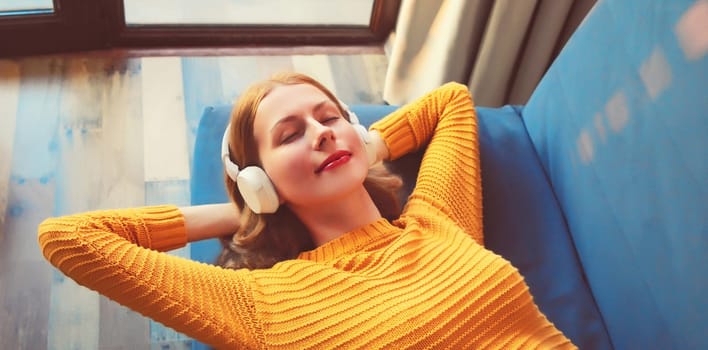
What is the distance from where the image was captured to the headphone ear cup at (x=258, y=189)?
1165 millimetres

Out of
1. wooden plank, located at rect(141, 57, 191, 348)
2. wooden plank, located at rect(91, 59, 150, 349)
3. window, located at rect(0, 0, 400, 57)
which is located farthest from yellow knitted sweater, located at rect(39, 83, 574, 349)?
window, located at rect(0, 0, 400, 57)

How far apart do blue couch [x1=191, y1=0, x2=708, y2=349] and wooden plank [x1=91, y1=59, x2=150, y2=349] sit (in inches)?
15.6

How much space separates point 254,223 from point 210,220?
0.08 m

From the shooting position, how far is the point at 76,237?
106cm

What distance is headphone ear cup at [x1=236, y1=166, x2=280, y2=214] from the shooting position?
117 centimetres

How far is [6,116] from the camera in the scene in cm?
199

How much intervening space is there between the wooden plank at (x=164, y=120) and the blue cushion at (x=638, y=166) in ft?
3.44

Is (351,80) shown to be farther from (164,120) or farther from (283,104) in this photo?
(283,104)

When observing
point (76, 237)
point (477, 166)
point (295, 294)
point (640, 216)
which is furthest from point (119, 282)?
point (640, 216)

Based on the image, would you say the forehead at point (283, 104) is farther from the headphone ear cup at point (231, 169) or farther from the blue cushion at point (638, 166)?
the blue cushion at point (638, 166)

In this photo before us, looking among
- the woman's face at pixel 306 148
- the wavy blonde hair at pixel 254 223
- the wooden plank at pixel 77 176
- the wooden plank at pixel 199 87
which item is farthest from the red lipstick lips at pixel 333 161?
the wooden plank at pixel 199 87

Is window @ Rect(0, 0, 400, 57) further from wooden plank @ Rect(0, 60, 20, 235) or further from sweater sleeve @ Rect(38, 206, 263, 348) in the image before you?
sweater sleeve @ Rect(38, 206, 263, 348)

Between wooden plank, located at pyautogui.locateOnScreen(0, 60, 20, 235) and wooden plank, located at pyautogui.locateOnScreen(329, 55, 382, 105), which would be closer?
wooden plank, located at pyautogui.locateOnScreen(0, 60, 20, 235)

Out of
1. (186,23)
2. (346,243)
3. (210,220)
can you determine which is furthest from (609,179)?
(186,23)
